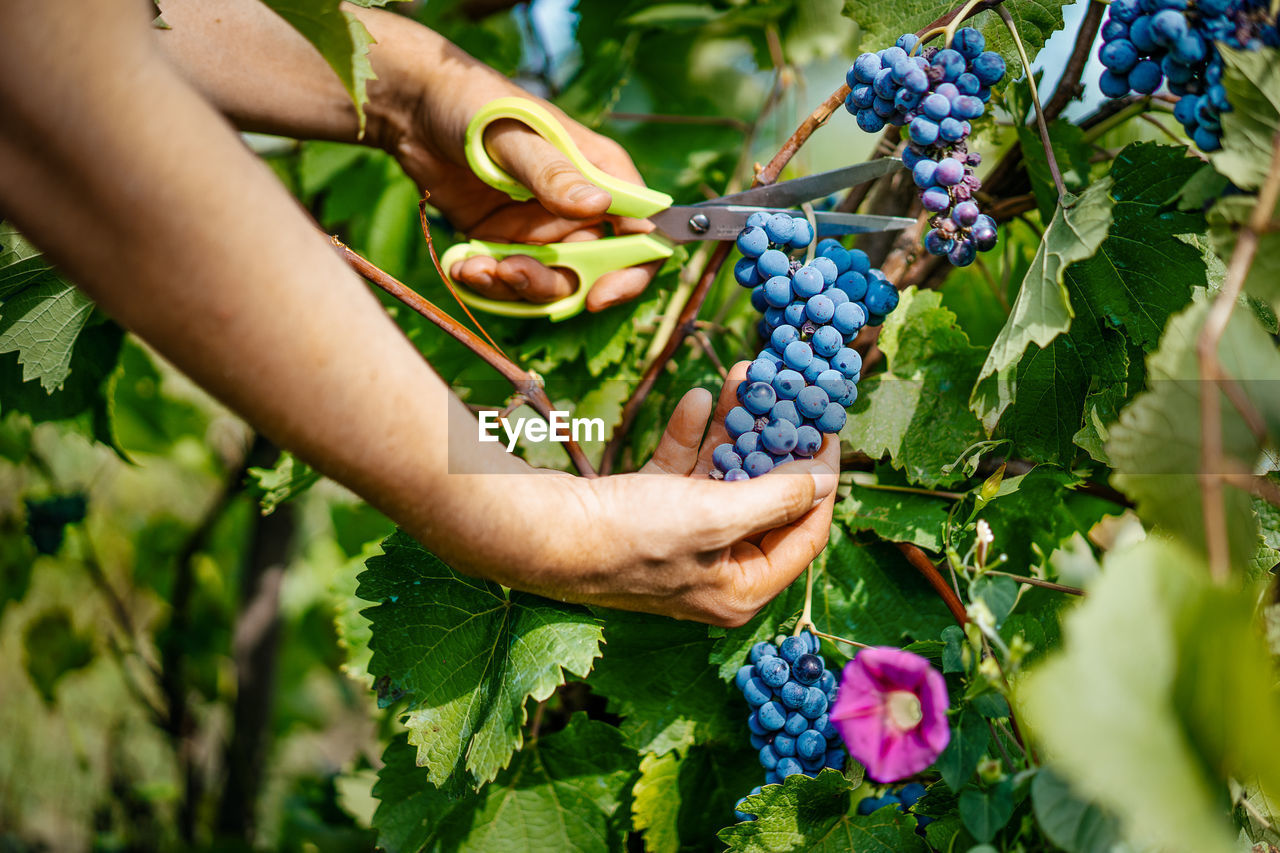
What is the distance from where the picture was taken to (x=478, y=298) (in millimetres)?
1262

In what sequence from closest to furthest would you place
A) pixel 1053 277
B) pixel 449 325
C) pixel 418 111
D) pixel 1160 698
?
1. pixel 1160 698
2. pixel 1053 277
3. pixel 449 325
4. pixel 418 111

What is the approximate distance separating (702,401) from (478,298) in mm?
441

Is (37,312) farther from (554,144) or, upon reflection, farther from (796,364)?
(796,364)

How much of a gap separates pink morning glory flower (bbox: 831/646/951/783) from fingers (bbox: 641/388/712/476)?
1.16ft

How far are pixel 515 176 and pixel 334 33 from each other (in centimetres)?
37

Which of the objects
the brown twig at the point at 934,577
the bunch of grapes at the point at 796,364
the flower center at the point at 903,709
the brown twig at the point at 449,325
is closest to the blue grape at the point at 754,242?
the bunch of grapes at the point at 796,364

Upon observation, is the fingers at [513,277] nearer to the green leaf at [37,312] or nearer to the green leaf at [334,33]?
the green leaf at [334,33]

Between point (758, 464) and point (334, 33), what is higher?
point (334, 33)

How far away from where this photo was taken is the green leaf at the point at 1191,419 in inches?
27.6

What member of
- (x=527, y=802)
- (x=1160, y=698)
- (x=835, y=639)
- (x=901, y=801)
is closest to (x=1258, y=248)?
(x=1160, y=698)

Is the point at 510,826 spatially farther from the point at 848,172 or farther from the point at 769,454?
the point at 848,172

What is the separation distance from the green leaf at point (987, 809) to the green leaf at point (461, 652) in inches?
16.0

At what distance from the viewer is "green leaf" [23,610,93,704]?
2.00 m

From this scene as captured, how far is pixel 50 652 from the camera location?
2014 mm
